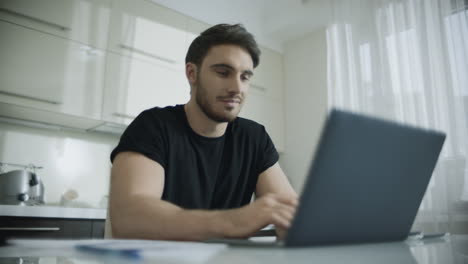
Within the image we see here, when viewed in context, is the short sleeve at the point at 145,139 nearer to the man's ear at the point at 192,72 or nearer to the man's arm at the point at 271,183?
the man's ear at the point at 192,72

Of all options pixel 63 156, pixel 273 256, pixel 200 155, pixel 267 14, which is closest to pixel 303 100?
pixel 267 14

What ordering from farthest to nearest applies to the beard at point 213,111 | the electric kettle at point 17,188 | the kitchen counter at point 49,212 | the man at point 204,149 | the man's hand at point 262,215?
the electric kettle at point 17,188 → the kitchen counter at point 49,212 → the beard at point 213,111 → the man at point 204,149 → the man's hand at point 262,215

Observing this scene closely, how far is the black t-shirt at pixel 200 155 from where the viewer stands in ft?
3.67

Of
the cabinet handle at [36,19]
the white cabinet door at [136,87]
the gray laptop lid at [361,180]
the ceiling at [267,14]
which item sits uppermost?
the ceiling at [267,14]

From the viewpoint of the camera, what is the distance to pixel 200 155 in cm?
128

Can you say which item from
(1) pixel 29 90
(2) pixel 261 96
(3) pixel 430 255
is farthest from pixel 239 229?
(2) pixel 261 96

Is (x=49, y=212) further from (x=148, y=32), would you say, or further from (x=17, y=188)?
(x=148, y=32)

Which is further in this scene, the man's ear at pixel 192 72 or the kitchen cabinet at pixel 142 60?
the kitchen cabinet at pixel 142 60

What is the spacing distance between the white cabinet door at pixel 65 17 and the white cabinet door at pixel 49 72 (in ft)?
0.15

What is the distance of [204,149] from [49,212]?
3.39 feet

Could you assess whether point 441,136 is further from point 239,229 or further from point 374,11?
point 374,11

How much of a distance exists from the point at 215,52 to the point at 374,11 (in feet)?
5.94

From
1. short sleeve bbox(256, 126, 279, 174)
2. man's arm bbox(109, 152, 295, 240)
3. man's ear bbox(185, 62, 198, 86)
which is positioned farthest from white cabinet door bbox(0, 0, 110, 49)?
man's arm bbox(109, 152, 295, 240)

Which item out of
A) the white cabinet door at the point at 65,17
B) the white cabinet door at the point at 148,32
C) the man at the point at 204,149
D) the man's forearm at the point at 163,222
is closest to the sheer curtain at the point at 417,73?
the white cabinet door at the point at 148,32
